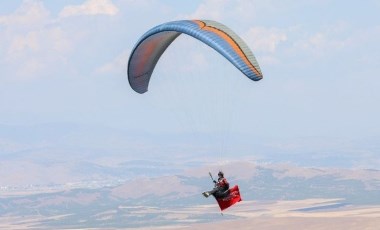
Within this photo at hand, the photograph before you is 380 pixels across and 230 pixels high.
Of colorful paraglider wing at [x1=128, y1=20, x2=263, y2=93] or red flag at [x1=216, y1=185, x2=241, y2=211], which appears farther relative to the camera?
A: red flag at [x1=216, y1=185, x2=241, y2=211]

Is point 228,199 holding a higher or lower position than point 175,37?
lower

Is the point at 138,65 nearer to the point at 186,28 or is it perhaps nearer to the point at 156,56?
the point at 156,56

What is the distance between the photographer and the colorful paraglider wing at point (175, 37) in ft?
198

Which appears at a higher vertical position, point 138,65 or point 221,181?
point 138,65

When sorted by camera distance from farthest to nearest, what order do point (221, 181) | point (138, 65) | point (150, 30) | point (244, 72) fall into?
1. point (138, 65)
2. point (150, 30)
3. point (221, 181)
4. point (244, 72)

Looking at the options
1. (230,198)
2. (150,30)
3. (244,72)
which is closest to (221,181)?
(230,198)

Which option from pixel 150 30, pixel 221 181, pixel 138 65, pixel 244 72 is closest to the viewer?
pixel 244 72

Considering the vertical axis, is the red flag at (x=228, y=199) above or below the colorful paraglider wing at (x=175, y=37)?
below

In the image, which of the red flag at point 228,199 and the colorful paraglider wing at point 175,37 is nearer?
the colorful paraglider wing at point 175,37

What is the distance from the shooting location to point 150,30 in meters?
67.9

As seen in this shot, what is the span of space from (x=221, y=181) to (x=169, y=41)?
15.2 meters

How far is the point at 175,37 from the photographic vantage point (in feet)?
238

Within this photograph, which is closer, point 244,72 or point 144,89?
point 244,72

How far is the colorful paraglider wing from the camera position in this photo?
2379 inches
